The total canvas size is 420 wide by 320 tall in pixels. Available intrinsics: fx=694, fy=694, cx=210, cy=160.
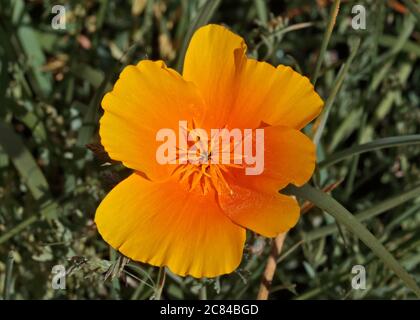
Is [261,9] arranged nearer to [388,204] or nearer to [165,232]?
[388,204]

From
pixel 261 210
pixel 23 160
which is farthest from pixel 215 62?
pixel 23 160

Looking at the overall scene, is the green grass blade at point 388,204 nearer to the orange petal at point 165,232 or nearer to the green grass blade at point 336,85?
the green grass blade at point 336,85

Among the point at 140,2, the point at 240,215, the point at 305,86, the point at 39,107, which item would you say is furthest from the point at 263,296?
the point at 140,2

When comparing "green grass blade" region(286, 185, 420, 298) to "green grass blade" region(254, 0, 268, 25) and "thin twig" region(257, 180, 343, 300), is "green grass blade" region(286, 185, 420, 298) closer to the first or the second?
"thin twig" region(257, 180, 343, 300)

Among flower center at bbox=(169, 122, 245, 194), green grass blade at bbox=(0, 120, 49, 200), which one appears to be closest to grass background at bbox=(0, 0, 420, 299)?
green grass blade at bbox=(0, 120, 49, 200)

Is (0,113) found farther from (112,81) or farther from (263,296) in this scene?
(263,296)
